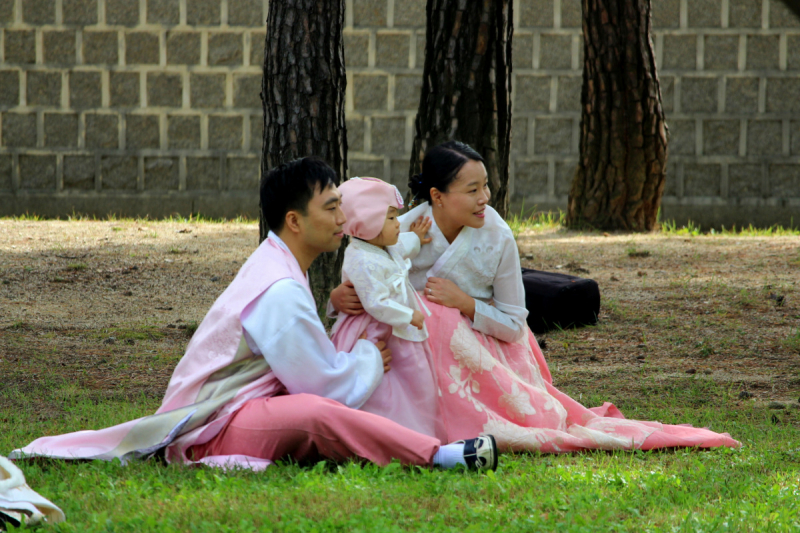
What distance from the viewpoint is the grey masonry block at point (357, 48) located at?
9734mm

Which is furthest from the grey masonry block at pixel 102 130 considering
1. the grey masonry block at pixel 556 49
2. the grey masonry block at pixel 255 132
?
the grey masonry block at pixel 556 49

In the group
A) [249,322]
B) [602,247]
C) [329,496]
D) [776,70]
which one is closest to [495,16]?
[602,247]

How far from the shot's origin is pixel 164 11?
974 centimetres

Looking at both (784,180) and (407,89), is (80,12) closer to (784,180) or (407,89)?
(407,89)

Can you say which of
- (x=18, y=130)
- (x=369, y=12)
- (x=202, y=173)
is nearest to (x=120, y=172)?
(x=202, y=173)

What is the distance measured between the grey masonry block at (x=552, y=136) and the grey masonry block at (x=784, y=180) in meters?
2.22

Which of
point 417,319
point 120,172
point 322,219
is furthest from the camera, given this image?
point 120,172

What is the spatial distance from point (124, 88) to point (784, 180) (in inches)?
285

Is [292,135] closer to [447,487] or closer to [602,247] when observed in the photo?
[447,487]

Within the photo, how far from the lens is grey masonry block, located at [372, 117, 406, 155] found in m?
9.87

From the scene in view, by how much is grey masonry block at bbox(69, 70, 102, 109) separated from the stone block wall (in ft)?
0.05

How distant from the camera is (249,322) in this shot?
314cm

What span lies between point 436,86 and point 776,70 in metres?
5.20

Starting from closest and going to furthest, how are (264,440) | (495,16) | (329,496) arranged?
(329,496) < (264,440) < (495,16)
